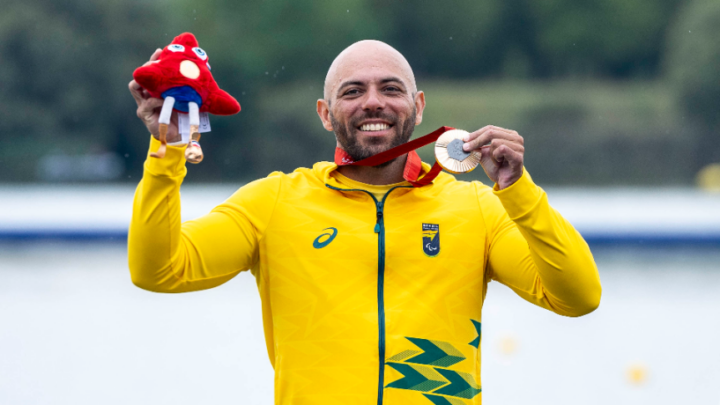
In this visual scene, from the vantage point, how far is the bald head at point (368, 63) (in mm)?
1624

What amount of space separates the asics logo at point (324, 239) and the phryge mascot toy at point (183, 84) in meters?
0.34

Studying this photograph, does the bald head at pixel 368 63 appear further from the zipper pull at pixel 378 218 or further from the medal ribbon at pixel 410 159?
the zipper pull at pixel 378 218

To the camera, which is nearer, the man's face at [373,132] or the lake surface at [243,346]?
the man's face at [373,132]

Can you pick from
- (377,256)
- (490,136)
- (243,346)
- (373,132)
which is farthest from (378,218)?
(243,346)

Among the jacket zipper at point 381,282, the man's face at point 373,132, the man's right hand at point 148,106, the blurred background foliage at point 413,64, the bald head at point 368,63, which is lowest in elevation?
the jacket zipper at point 381,282

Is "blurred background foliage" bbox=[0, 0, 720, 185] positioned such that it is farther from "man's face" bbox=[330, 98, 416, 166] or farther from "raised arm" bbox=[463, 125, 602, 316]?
"raised arm" bbox=[463, 125, 602, 316]

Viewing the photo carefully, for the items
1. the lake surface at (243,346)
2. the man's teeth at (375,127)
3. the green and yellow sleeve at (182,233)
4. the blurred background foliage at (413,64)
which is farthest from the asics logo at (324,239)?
the blurred background foliage at (413,64)

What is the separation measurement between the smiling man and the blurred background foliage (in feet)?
51.3

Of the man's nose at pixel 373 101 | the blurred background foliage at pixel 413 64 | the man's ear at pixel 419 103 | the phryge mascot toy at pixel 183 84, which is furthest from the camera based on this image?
the blurred background foliage at pixel 413 64

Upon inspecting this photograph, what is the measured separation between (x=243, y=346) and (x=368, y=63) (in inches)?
111

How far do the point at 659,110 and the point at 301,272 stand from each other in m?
19.5

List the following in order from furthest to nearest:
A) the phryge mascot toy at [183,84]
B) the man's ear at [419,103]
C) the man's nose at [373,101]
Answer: the man's ear at [419,103]
the man's nose at [373,101]
the phryge mascot toy at [183,84]

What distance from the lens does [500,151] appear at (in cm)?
134

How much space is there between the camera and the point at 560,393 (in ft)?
11.4
